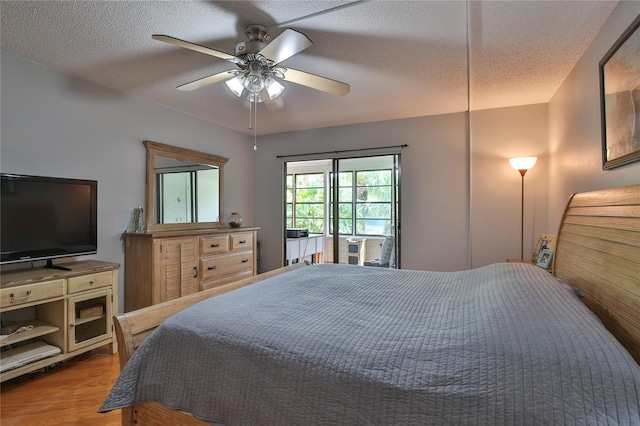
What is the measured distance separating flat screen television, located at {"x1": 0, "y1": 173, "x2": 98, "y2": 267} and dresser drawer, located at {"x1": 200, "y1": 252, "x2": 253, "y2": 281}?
42.1 inches

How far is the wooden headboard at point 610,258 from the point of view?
3.50 ft

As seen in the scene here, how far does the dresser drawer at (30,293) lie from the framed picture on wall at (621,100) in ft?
11.8

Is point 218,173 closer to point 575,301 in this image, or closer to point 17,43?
point 17,43

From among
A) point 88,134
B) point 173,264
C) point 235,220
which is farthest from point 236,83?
point 235,220

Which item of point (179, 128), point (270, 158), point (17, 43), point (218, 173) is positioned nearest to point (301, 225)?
point (270, 158)

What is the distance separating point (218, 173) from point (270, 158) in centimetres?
90

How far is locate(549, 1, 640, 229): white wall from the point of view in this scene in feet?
5.50

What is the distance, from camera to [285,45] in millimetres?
1690

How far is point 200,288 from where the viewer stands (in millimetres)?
3320

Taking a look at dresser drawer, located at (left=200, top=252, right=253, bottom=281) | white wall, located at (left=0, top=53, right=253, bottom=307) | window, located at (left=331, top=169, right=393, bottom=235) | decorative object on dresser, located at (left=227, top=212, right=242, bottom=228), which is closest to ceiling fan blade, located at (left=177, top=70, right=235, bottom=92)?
white wall, located at (left=0, top=53, right=253, bottom=307)

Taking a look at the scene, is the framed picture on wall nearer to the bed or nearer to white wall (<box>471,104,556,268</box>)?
the bed

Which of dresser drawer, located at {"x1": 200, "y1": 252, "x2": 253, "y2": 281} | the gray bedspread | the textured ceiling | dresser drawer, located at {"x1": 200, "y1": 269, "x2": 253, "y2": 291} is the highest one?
the textured ceiling

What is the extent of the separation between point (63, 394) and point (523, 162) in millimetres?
4344

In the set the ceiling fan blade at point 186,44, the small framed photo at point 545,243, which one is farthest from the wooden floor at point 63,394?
the small framed photo at point 545,243
